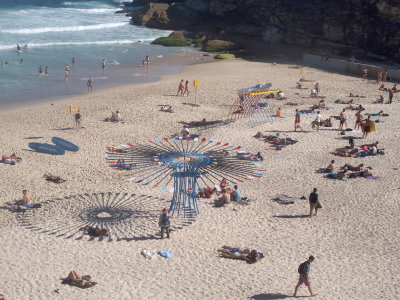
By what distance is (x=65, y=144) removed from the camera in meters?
23.2

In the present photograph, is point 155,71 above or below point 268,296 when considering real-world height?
above

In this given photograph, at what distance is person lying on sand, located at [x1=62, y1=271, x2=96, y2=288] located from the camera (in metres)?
13.5

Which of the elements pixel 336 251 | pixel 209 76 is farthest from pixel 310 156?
pixel 209 76

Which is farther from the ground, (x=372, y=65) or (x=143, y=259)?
(x=372, y=65)

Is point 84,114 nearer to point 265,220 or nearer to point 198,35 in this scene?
point 265,220

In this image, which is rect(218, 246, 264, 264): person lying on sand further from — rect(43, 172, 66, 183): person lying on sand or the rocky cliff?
the rocky cliff

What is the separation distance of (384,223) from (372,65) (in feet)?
77.5

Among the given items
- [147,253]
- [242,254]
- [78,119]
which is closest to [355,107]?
[78,119]

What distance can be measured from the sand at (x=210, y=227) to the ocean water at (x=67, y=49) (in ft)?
20.4

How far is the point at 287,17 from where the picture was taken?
48.3 meters

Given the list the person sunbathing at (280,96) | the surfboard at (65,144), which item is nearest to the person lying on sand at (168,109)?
the person sunbathing at (280,96)

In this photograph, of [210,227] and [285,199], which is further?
[285,199]

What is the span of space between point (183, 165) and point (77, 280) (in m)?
7.81

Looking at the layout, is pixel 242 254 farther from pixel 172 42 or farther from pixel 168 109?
pixel 172 42
